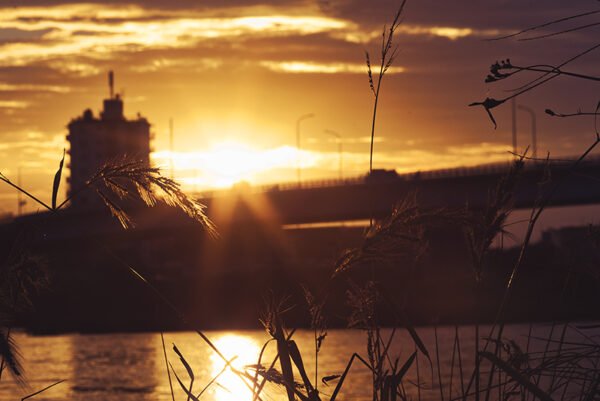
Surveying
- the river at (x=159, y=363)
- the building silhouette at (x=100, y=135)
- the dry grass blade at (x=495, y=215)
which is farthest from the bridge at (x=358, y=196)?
the building silhouette at (x=100, y=135)

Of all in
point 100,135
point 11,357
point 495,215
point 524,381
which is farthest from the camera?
point 100,135

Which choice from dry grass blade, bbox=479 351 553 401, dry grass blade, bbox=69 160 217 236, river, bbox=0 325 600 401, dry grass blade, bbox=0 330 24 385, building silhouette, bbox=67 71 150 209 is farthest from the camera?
building silhouette, bbox=67 71 150 209

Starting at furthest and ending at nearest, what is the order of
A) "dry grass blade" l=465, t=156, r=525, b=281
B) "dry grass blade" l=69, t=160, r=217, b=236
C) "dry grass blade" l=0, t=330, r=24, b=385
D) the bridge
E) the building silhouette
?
the building silhouette
the bridge
"dry grass blade" l=465, t=156, r=525, b=281
"dry grass blade" l=69, t=160, r=217, b=236
"dry grass blade" l=0, t=330, r=24, b=385

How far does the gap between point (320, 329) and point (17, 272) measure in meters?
1.25

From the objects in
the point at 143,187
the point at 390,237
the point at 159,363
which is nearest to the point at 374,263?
the point at 390,237

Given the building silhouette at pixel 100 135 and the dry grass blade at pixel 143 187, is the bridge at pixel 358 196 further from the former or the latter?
the building silhouette at pixel 100 135

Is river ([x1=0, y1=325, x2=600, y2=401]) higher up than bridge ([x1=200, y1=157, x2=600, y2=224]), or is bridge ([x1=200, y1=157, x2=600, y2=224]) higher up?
bridge ([x1=200, y1=157, x2=600, y2=224])

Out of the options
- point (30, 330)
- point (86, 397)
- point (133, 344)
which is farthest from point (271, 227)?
point (86, 397)

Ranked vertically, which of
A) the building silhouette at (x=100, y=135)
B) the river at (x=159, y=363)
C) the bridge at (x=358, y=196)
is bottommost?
the river at (x=159, y=363)

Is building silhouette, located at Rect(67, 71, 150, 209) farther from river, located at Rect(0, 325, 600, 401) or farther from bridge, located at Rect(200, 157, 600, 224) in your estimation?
river, located at Rect(0, 325, 600, 401)

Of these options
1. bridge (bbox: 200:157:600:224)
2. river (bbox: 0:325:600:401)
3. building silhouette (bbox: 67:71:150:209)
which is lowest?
river (bbox: 0:325:600:401)

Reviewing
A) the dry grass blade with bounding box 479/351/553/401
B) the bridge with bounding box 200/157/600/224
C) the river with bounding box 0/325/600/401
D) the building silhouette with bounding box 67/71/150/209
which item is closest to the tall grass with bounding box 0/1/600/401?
the dry grass blade with bounding box 479/351/553/401

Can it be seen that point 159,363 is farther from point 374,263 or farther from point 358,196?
point 374,263

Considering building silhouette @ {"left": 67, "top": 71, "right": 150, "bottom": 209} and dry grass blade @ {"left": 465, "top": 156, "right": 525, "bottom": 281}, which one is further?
building silhouette @ {"left": 67, "top": 71, "right": 150, "bottom": 209}
